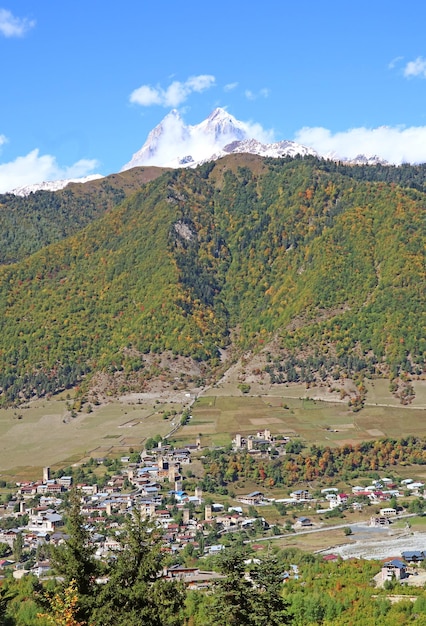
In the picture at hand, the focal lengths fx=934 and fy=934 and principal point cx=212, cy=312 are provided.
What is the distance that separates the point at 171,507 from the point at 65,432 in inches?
1762

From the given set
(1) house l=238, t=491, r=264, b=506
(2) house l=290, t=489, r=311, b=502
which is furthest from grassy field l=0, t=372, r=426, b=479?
(1) house l=238, t=491, r=264, b=506

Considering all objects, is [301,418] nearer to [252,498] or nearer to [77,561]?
[252,498]

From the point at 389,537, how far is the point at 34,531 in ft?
117

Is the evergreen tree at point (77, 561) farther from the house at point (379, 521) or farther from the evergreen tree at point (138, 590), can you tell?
the house at point (379, 521)

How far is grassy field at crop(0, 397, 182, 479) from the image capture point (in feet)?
420

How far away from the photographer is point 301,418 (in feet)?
452

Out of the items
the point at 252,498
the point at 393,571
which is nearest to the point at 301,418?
the point at 252,498

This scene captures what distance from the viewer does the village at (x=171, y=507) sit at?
8631cm

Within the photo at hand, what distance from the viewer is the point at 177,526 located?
93875 millimetres

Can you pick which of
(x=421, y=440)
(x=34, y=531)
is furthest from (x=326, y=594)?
(x=421, y=440)

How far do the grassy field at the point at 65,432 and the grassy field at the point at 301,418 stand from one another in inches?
257

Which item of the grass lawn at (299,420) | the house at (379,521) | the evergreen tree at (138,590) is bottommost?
the house at (379,521)

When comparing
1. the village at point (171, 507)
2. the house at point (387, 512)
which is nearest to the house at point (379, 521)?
the village at point (171, 507)

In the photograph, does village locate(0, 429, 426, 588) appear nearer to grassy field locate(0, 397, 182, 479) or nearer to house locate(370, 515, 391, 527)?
house locate(370, 515, 391, 527)
